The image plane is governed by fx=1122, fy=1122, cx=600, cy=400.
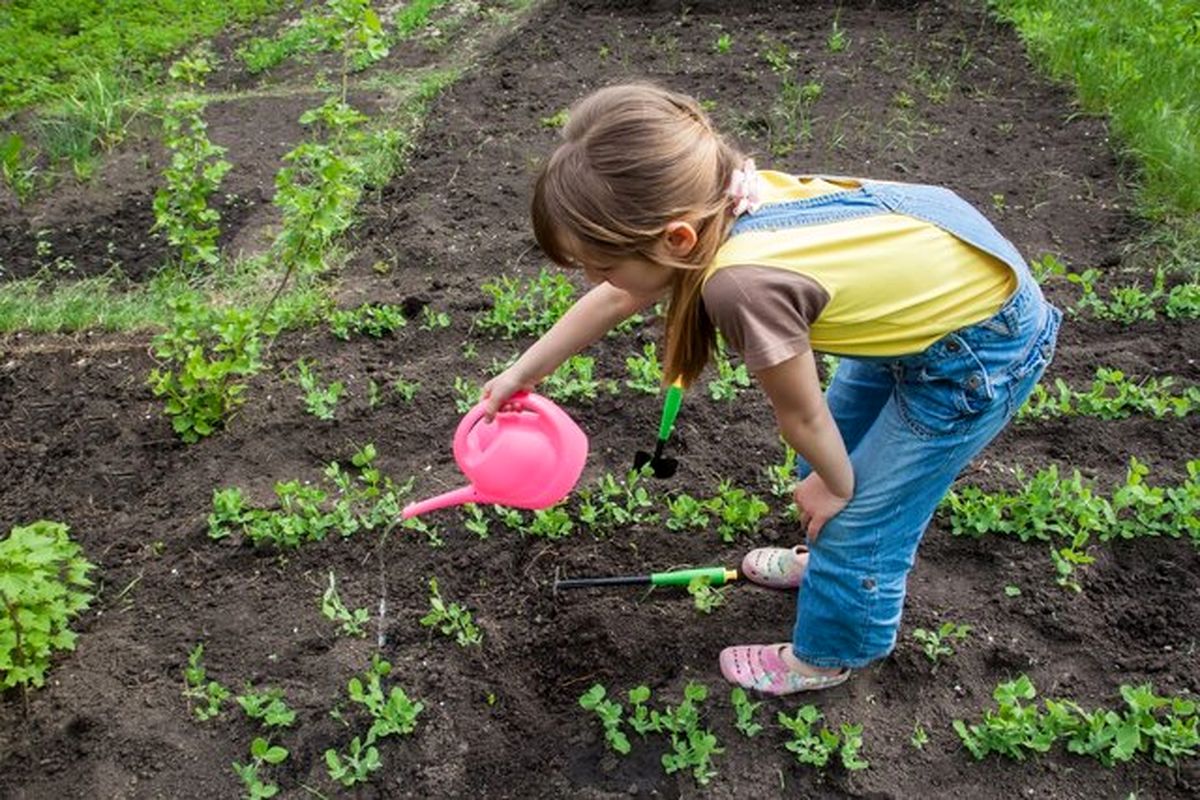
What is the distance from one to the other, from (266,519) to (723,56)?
12.9 feet

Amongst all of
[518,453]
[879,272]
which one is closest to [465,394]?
[518,453]

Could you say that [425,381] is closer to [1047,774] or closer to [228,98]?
[1047,774]

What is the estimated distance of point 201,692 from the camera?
2639 mm

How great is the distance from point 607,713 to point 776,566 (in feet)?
1.97

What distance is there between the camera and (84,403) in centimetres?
366

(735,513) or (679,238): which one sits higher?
(679,238)

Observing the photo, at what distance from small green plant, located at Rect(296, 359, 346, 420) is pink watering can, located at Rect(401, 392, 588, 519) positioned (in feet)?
3.47

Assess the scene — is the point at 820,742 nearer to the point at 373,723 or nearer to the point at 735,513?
the point at 735,513

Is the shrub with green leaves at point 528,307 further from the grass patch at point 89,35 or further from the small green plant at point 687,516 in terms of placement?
the grass patch at point 89,35

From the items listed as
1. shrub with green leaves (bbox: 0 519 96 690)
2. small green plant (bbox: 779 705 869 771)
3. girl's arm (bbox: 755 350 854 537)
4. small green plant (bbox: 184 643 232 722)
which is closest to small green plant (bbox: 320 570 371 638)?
small green plant (bbox: 184 643 232 722)

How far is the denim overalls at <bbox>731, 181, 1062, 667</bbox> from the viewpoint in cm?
211

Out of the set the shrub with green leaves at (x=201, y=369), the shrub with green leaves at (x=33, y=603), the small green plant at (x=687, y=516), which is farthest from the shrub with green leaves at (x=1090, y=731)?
the shrub with green leaves at (x=201, y=369)

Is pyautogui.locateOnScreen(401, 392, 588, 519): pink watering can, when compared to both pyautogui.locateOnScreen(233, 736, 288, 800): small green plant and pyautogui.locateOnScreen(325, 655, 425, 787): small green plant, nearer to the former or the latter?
pyautogui.locateOnScreen(325, 655, 425, 787): small green plant

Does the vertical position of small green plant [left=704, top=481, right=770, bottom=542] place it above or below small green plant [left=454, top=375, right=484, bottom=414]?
above
